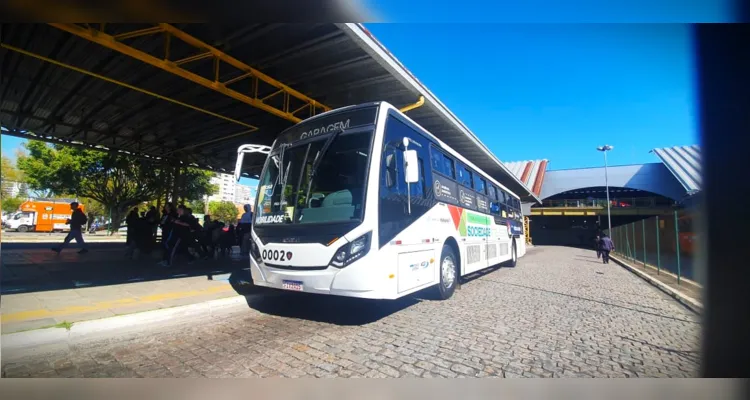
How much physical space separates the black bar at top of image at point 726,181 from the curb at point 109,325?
6.57 m

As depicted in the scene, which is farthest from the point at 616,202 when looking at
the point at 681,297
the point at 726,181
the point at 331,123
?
the point at 331,123

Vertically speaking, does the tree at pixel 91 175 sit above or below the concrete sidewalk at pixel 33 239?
above

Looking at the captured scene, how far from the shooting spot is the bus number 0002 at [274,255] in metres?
4.61

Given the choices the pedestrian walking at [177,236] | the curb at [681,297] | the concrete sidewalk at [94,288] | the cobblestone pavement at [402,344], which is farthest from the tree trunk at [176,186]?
the curb at [681,297]

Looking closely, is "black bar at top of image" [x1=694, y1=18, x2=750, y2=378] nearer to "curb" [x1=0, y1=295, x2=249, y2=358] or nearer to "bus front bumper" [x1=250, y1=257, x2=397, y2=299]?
"bus front bumper" [x1=250, y1=257, x2=397, y2=299]

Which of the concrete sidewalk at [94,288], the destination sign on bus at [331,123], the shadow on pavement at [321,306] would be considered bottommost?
the shadow on pavement at [321,306]

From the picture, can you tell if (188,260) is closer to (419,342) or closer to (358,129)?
(358,129)

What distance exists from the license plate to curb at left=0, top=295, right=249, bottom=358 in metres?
1.38

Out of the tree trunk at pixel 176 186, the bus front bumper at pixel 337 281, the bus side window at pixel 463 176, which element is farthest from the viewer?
the tree trunk at pixel 176 186

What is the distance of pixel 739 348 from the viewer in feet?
12.8

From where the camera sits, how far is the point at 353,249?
4.19 m

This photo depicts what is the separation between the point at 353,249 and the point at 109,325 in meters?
3.29

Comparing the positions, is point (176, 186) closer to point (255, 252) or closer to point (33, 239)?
point (255, 252)

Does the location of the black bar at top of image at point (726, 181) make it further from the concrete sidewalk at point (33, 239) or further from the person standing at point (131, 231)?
the concrete sidewalk at point (33, 239)
